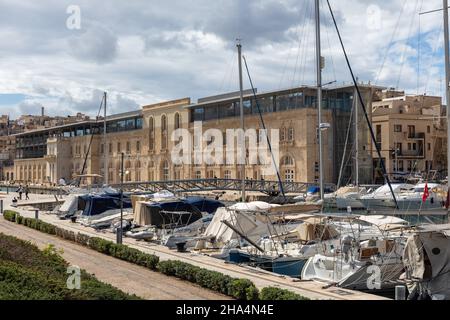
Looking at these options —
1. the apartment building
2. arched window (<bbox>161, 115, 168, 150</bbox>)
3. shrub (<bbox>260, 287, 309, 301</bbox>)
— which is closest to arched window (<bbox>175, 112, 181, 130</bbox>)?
arched window (<bbox>161, 115, 168, 150</bbox>)

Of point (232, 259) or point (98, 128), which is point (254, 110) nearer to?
point (98, 128)

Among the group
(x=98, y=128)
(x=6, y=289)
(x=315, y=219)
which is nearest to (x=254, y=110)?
(x=98, y=128)

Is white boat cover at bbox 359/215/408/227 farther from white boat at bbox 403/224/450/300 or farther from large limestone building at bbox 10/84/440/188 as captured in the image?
large limestone building at bbox 10/84/440/188

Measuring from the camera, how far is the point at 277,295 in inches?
601

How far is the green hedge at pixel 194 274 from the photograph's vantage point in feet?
51.5

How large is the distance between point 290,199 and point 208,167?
2942 centimetres

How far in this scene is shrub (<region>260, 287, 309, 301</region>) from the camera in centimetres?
1498

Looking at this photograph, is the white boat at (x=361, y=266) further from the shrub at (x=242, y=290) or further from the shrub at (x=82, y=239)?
the shrub at (x=82, y=239)

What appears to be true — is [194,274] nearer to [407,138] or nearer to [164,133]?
[407,138]

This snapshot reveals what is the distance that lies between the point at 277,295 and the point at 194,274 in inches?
188

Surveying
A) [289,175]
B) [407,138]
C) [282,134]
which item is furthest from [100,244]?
[407,138]

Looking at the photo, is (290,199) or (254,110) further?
(254,110)
